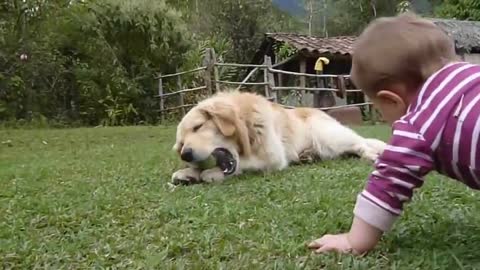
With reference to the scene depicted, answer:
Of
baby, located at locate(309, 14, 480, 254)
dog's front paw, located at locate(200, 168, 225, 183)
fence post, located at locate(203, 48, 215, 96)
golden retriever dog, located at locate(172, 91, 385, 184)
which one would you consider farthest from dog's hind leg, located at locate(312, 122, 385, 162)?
fence post, located at locate(203, 48, 215, 96)

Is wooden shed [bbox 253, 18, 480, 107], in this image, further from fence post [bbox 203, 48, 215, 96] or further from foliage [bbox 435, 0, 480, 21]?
foliage [bbox 435, 0, 480, 21]

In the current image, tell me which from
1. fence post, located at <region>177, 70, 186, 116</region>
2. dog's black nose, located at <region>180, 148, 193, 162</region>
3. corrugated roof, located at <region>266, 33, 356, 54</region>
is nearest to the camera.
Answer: dog's black nose, located at <region>180, 148, 193, 162</region>

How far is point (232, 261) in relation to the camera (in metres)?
1.76

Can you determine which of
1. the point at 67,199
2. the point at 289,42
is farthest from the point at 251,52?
the point at 67,199

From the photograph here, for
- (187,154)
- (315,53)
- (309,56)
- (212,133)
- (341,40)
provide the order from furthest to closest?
(341,40), (309,56), (315,53), (212,133), (187,154)

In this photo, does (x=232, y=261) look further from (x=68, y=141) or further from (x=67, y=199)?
(x=68, y=141)

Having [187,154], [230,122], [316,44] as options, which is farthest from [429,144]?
[316,44]

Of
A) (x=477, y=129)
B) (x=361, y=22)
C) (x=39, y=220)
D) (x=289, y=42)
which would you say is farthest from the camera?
(x=361, y=22)

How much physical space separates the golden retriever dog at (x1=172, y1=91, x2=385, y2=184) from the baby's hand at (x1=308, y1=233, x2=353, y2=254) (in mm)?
1963

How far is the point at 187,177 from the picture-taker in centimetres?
383

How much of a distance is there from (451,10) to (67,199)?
87.6 ft

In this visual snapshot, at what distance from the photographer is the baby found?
64.6 inches

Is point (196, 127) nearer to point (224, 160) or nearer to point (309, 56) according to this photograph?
point (224, 160)

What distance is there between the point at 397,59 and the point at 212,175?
7.25ft
